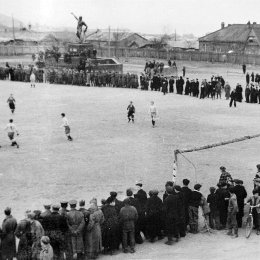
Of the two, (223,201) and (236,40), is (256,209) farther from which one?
(236,40)

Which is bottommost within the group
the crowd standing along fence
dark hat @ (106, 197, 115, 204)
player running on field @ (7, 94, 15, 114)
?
dark hat @ (106, 197, 115, 204)

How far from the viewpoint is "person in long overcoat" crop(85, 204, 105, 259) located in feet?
33.4

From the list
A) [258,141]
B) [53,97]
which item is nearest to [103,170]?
[258,141]

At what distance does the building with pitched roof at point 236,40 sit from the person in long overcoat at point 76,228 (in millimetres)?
68557

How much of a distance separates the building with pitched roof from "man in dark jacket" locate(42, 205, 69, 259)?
68679mm

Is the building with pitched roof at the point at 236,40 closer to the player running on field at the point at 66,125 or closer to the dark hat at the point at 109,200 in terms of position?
the player running on field at the point at 66,125

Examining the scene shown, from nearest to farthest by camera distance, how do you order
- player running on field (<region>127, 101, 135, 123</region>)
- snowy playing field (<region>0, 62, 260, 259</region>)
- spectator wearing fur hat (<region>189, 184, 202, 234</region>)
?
spectator wearing fur hat (<region>189, 184, 202, 234</region>) < snowy playing field (<region>0, 62, 260, 259</region>) < player running on field (<region>127, 101, 135, 123</region>)

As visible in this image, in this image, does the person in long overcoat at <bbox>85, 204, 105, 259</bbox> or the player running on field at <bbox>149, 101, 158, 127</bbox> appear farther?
the player running on field at <bbox>149, 101, 158, 127</bbox>

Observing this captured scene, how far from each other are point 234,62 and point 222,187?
5021cm

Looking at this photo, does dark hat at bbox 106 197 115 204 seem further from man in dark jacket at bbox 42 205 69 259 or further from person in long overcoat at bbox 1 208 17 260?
person in long overcoat at bbox 1 208 17 260

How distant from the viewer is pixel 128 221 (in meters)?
10.6

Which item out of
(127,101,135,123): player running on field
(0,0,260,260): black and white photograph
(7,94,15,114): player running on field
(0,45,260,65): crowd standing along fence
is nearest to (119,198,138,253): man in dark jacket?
(0,0,260,260): black and white photograph

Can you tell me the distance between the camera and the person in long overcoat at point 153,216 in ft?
36.0

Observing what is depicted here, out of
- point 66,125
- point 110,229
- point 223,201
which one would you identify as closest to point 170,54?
point 66,125
